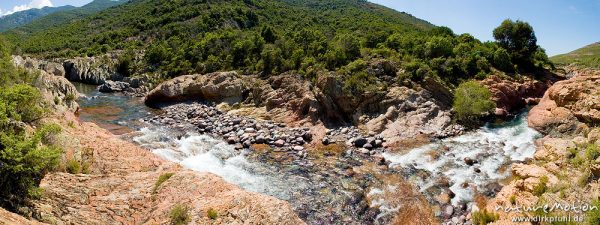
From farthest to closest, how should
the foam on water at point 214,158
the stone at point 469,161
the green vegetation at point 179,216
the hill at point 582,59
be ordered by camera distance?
the hill at point 582,59
the stone at point 469,161
the foam on water at point 214,158
the green vegetation at point 179,216

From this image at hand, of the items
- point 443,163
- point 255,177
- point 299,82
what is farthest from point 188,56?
point 443,163

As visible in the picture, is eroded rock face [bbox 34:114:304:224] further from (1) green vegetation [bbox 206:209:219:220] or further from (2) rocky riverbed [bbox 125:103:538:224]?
(2) rocky riverbed [bbox 125:103:538:224]

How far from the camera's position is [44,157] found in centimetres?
1338

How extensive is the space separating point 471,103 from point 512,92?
1332 centimetres

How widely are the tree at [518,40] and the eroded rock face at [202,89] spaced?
46157 mm

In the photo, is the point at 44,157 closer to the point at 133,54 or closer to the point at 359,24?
the point at 133,54

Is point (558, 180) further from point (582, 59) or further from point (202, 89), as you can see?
point (582, 59)

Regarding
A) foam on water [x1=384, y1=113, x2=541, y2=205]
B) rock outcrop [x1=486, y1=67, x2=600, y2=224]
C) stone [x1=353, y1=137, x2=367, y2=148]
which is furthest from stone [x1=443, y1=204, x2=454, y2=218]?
stone [x1=353, y1=137, x2=367, y2=148]

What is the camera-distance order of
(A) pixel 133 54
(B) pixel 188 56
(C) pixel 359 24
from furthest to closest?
(C) pixel 359 24, (A) pixel 133 54, (B) pixel 188 56

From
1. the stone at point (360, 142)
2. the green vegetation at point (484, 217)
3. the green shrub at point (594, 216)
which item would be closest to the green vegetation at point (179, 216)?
the green vegetation at point (484, 217)

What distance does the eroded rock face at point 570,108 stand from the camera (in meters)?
32.5

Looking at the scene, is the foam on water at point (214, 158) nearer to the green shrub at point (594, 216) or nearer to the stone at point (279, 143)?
the stone at point (279, 143)

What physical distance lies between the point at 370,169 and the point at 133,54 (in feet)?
289

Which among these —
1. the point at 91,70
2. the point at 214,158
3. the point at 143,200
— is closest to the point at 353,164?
the point at 214,158
